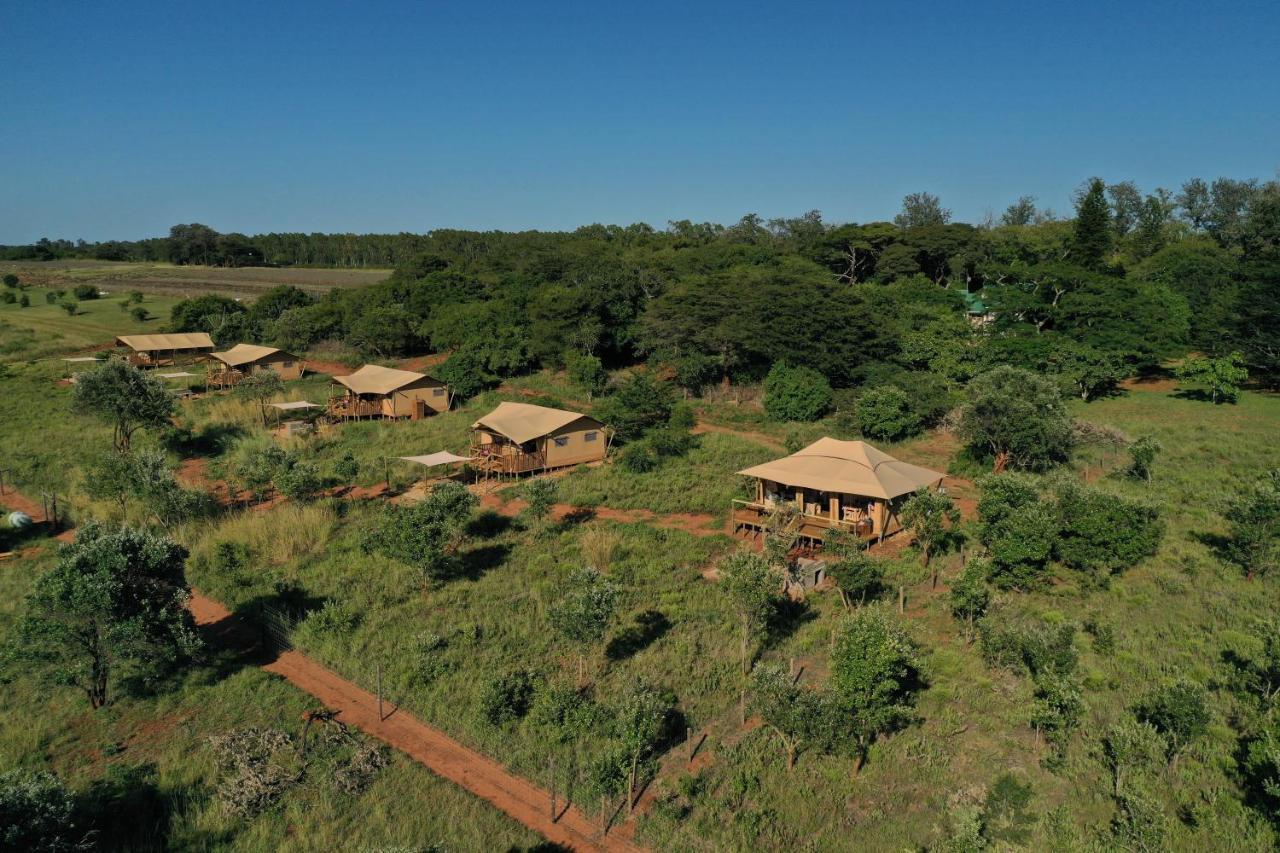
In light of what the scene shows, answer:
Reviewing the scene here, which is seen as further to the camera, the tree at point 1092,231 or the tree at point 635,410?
the tree at point 1092,231

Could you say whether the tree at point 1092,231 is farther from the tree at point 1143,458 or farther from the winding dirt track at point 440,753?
the winding dirt track at point 440,753

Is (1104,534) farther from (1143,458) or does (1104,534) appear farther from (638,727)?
(638,727)

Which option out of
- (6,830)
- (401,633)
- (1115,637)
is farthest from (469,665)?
(1115,637)

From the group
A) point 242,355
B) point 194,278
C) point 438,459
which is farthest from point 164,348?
point 194,278

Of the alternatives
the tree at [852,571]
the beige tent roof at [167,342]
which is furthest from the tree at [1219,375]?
the beige tent roof at [167,342]

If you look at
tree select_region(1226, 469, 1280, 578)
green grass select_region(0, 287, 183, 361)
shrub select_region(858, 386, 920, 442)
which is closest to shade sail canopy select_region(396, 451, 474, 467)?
shrub select_region(858, 386, 920, 442)

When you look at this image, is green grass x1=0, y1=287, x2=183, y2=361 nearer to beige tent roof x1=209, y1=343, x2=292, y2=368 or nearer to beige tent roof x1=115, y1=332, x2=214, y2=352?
beige tent roof x1=115, y1=332, x2=214, y2=352
